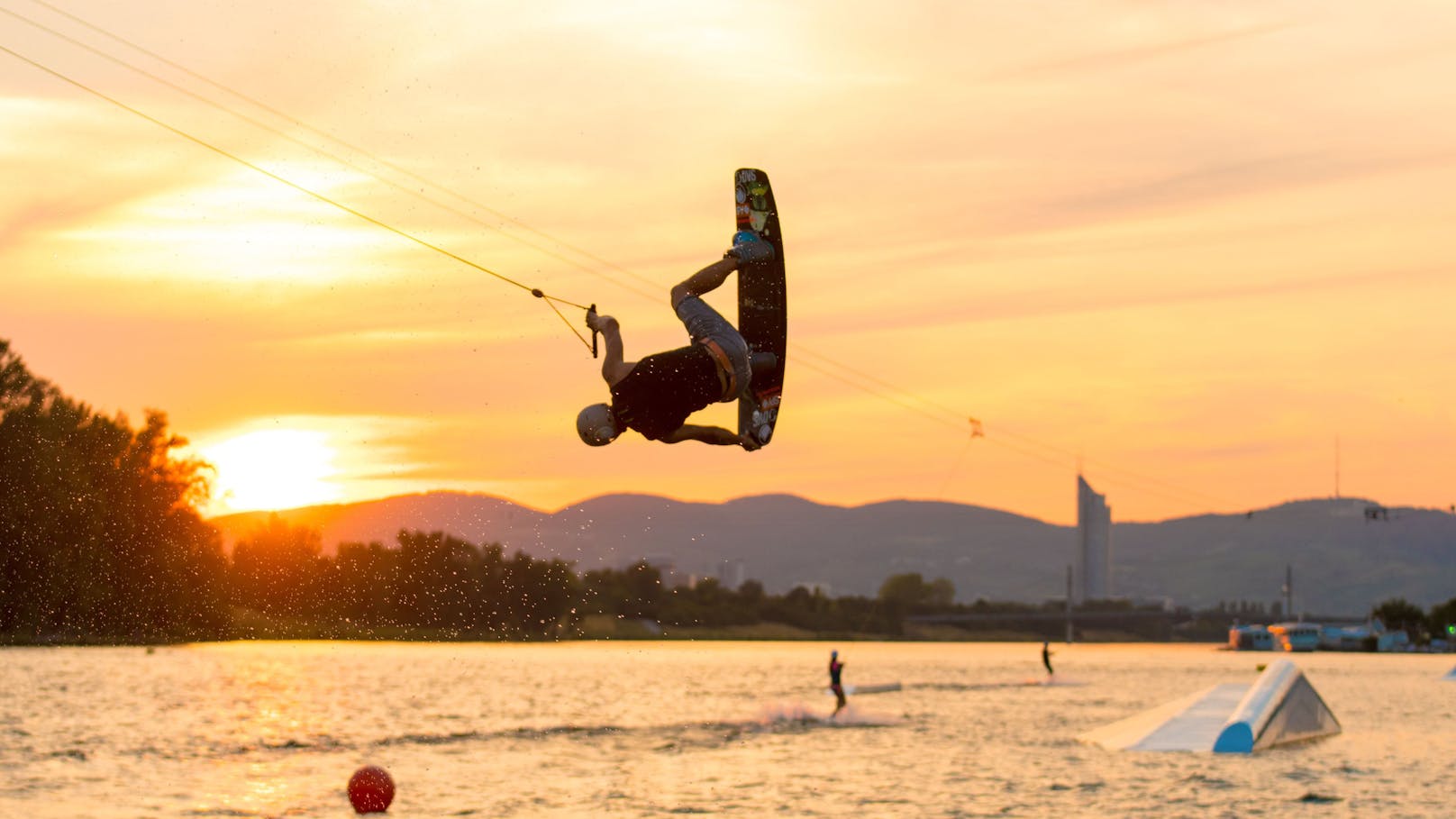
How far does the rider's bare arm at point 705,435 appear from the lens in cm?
1744

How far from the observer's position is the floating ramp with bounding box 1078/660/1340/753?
73.0 metres

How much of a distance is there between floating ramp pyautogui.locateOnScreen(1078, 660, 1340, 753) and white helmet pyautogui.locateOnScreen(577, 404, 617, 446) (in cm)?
6137

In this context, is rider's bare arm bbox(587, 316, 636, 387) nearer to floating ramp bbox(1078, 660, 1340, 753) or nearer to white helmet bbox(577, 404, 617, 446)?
white helmet bbox(577, 404, 617, 446)

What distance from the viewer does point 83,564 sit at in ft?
396

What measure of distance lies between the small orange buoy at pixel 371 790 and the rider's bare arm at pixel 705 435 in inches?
1263

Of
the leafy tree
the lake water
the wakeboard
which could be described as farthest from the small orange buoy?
the leafy tree

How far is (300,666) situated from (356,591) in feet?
37.0

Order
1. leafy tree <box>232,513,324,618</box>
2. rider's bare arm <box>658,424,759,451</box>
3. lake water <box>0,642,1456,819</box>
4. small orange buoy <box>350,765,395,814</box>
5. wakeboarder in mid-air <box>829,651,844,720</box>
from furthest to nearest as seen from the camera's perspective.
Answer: leafy tree <box>232,513,324,618</box>
wakeboarder in mid-air <box>829,651,844,720</box>
lake water <box>0,642,1456,819</box>
small orange buoy <box>350,765,395,814</box>
rider's bare arm <box>658,424,759,451</box>

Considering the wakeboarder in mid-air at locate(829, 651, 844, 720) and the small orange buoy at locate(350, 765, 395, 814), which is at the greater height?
the wakeboarder in mid-air at locate(829, 651, 844, 720)

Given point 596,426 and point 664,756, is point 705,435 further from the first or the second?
point 664,756

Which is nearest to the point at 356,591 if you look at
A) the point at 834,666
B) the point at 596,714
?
the point at 596,714

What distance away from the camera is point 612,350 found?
1733 centimetres

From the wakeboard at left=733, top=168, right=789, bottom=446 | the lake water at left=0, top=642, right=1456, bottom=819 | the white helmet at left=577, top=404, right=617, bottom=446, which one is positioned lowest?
the lake water at left=0, top=642, right=1456, bottom=819

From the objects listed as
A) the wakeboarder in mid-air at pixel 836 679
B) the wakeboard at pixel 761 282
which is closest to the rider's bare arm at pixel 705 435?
the wakeboard at pixel 761 282
